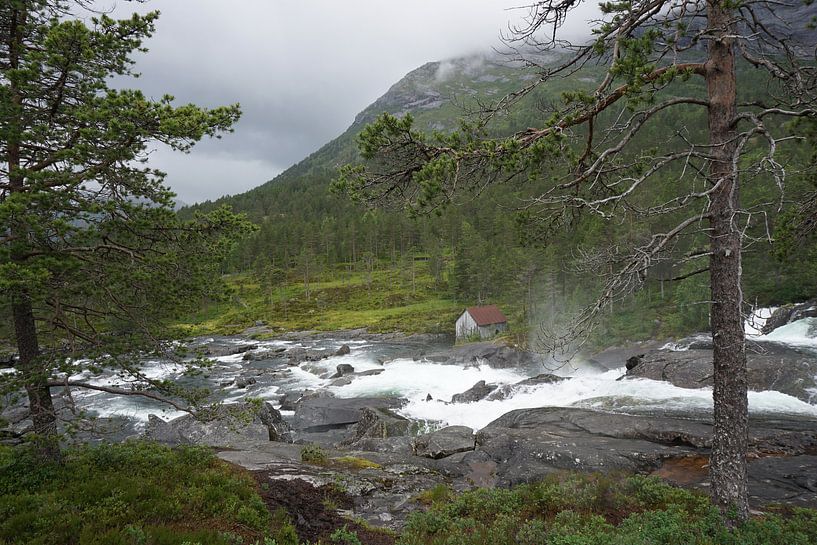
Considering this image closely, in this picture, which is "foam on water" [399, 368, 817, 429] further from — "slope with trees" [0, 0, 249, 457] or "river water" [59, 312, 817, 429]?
"slope with trees" [0, 0, 249, 457]

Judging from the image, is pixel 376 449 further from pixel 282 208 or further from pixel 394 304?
pixel 282 208

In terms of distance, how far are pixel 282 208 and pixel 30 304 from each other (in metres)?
155

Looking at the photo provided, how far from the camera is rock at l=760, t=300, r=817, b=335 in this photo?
107ft

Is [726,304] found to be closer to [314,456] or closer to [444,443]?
[444,443]

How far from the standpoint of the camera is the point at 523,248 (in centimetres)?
3212

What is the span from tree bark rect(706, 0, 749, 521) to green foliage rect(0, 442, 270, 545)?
778 cm

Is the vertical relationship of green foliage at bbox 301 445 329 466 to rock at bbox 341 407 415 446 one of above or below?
above

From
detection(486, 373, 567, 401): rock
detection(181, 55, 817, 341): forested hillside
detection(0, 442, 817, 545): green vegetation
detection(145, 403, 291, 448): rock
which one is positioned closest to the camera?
detection(0, 442, 817, 545): green vegetation

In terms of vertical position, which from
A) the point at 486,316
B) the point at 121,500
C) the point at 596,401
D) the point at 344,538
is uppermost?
the point at 121,500

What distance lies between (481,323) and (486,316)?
Answer: 1725mm

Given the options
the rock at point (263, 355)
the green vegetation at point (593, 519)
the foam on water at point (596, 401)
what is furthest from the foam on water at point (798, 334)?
the rock at point (263, 355)

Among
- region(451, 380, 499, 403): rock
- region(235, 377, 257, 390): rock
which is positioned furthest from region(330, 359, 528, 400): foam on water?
region(235, 377, 257, 390): rock

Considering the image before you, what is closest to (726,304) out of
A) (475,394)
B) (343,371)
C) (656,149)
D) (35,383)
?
(656,149)

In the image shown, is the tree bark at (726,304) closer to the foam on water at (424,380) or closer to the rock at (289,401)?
the foam on water at (424,380)
